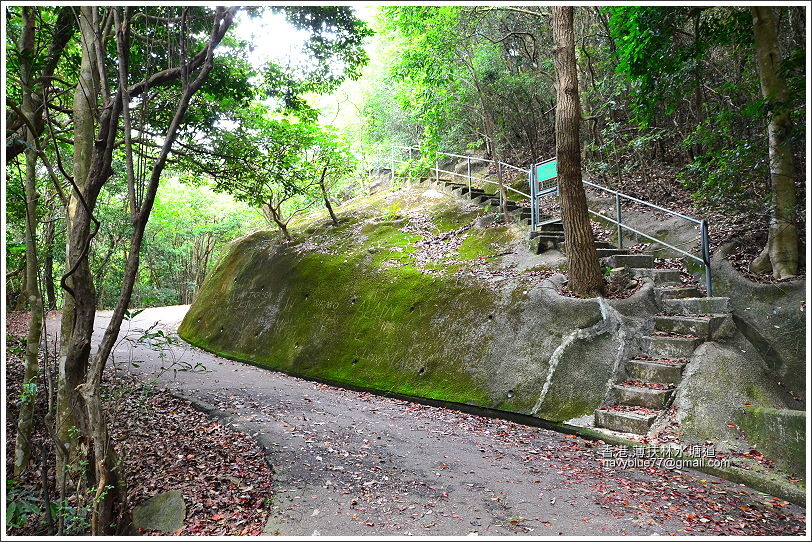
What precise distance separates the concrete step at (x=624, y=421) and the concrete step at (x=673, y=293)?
6.78ft

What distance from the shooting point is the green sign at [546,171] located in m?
8.55

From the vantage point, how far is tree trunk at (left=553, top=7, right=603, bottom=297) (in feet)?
23.3

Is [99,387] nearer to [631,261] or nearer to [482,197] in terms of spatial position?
[631,261]

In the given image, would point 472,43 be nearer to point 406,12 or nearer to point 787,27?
point 406,12

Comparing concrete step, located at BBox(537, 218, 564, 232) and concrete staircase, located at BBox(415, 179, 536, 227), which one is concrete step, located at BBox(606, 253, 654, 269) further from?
concrete staircase, located at BBox(415, 179, 536, 227)

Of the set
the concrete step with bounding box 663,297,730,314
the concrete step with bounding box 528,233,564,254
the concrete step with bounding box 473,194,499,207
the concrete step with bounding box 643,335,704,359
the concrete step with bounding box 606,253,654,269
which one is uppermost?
the concrete step with bounding box 473,194,499,207

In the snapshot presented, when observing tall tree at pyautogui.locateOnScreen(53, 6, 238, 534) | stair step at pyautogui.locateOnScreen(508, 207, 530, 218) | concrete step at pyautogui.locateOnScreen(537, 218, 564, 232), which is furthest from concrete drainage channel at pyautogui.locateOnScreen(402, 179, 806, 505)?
tall tree at pyautogui.locateOnScreen(53, 6, 238, 534)

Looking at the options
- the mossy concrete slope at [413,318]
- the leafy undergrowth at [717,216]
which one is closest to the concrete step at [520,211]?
the mossy concrete slope at [413,318]

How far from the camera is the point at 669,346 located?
5922mm

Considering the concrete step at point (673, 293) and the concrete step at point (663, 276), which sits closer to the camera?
the concrete step at point (673, 293)

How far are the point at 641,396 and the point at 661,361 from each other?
0.60m

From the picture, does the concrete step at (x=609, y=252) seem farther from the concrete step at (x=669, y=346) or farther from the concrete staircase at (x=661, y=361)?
the concrete step at (x=669, y=346)

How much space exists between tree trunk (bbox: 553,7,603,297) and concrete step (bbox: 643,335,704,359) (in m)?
1.32

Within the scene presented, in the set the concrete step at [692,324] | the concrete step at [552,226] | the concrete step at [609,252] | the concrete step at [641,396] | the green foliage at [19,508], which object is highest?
the concrete step at [552,226]
